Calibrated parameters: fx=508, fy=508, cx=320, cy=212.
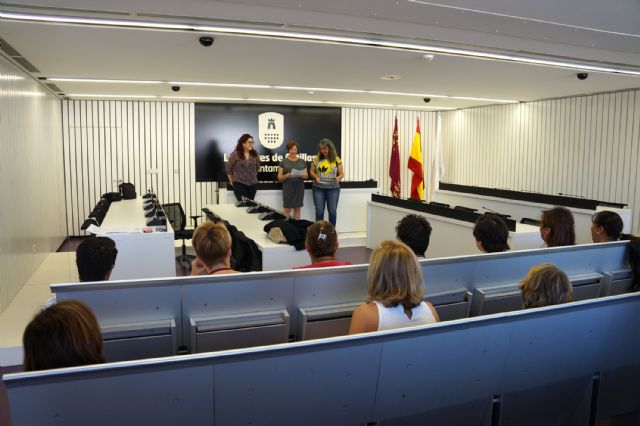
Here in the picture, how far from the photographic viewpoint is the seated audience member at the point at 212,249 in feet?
9.93

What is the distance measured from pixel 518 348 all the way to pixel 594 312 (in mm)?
456

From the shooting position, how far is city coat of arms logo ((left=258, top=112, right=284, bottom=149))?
11.5m

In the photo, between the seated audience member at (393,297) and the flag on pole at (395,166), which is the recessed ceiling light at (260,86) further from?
the seated audience member at (393,297)

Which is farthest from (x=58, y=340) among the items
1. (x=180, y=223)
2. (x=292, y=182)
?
(x=292, y=182)

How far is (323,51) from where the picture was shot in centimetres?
545

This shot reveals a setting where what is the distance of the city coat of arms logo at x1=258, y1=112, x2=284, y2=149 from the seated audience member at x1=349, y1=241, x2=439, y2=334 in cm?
936

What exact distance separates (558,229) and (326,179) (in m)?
5.54

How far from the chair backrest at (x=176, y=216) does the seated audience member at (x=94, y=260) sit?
14.4ft

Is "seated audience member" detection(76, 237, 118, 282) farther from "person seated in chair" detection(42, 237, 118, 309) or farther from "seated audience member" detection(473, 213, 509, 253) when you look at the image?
"seated audience member" detection(473, 213, 509, 253)

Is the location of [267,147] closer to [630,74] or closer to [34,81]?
[34,81]

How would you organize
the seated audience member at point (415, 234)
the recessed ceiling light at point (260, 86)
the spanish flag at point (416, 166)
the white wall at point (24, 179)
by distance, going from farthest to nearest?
the spanish flag at point (416, 166) → the recessed ceiling light at point (260, 86) → the white wall at point (24, 179) → the seated audience member at point (415, 234)

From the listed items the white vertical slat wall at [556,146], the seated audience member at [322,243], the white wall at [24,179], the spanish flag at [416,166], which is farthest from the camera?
the spanish flag at [416,166]

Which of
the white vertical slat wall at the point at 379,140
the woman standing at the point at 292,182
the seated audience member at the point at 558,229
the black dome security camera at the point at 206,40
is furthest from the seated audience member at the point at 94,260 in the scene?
the white vertical slat wall at the point at 379,140

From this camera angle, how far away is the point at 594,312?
238cm
